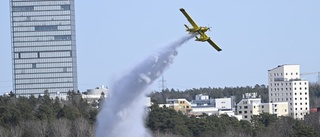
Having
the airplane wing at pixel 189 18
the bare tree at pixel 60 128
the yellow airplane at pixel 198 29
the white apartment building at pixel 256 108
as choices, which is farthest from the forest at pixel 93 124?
the white apartment building at pixel 256 108

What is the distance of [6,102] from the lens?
457 feet

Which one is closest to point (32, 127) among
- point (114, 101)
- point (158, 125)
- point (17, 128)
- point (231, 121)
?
point (17, 128)

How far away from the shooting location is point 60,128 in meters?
117

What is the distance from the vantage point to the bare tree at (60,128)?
380 ft

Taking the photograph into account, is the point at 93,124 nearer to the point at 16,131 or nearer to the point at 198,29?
the point at 16,131

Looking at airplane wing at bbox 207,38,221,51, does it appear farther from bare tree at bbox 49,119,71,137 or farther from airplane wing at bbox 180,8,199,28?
bare tree at bbox 49,119,71,137

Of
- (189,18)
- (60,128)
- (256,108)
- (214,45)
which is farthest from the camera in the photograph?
(256,108)

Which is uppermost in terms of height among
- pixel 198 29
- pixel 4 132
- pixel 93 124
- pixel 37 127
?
pixel 198 29

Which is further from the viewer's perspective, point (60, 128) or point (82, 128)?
point (82, 128)

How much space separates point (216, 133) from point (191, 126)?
3699 mm

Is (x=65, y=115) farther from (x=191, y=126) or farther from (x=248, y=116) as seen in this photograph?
(x=248, y=116)

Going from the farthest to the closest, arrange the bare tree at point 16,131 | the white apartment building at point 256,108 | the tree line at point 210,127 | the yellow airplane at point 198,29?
the white apartment building at point 256,108
the tree line at point 210,127
the bare tree at point 16,131
the yellow airplane at point 198,29

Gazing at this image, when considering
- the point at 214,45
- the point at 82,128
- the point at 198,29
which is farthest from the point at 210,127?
the point at 198,29

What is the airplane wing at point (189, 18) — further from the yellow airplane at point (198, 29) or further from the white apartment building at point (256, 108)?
the white apartment building at point (256, 108)
